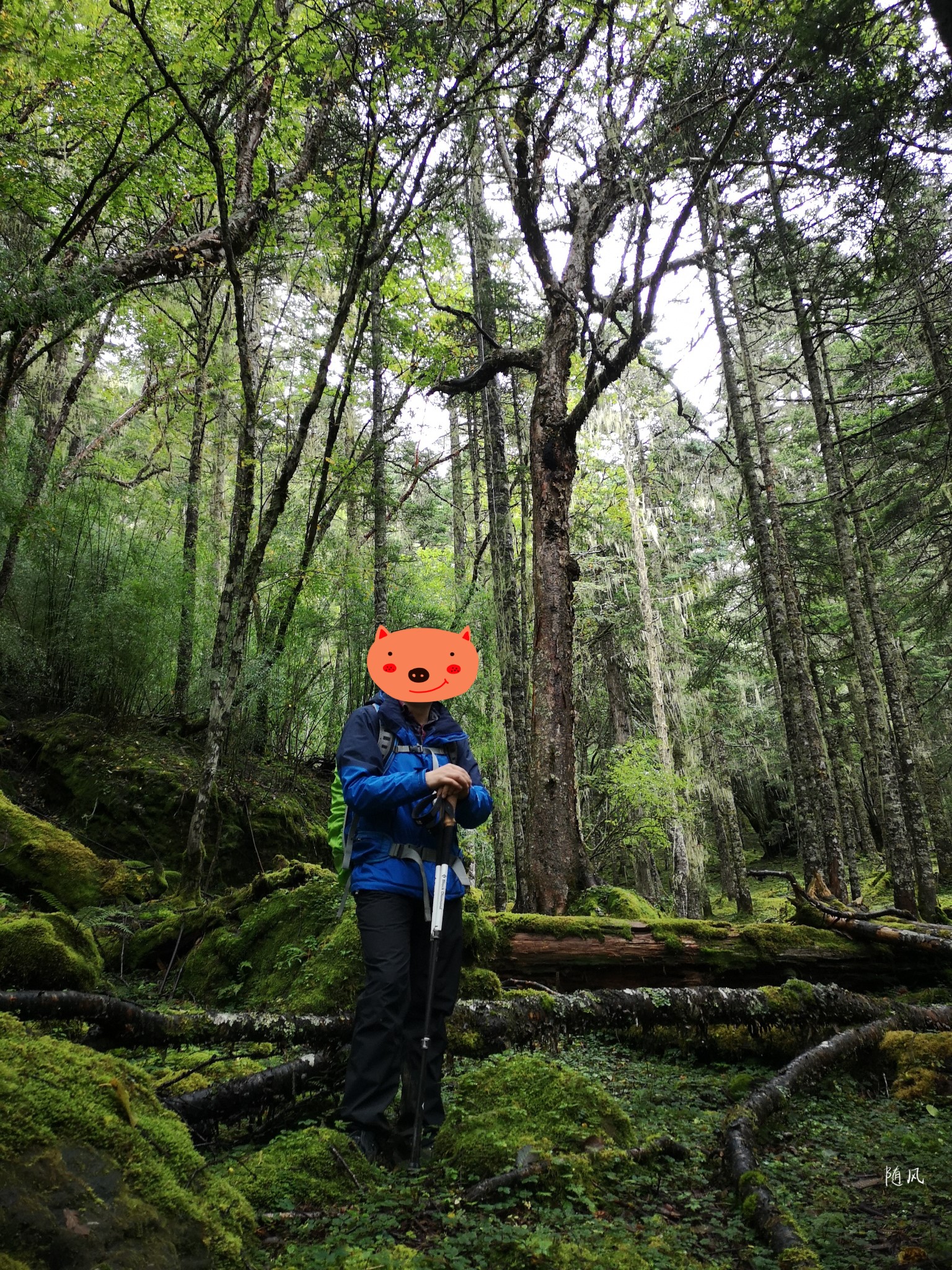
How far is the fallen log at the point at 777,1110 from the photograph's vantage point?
211 cm

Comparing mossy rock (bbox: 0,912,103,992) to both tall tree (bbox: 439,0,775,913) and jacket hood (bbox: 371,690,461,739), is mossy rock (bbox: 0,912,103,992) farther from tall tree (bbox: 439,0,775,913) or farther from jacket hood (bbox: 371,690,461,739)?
tall tree (bbox: 439,0,775,913)

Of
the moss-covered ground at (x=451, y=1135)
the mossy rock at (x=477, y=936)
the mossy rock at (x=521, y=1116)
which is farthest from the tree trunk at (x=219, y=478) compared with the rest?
the mossy rock at (x=521, y=1116)

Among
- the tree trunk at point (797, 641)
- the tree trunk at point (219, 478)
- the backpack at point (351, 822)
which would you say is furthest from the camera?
the tree trunk at point (219, 478)

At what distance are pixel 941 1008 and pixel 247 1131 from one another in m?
4.57

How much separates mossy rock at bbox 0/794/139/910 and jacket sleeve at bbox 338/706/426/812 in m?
3.44

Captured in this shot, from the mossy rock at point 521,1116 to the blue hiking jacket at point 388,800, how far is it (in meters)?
0.89

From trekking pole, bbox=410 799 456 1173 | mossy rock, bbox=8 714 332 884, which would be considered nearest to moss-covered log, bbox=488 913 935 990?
trekking pole, bbox=410 799 456 1173

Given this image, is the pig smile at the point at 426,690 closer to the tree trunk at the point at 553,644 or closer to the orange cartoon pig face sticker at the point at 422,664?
the orange cartoon pig face sticker at the point at 422,664

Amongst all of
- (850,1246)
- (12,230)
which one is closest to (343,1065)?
(850,1246)

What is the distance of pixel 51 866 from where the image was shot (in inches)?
201

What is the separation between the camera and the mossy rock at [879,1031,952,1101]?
12.2ft

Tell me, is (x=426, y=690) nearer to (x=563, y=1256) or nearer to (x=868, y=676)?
(x=563, y=1256)

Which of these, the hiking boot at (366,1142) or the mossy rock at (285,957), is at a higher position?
the mossy rock at (285,957)

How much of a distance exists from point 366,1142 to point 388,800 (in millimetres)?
1339
